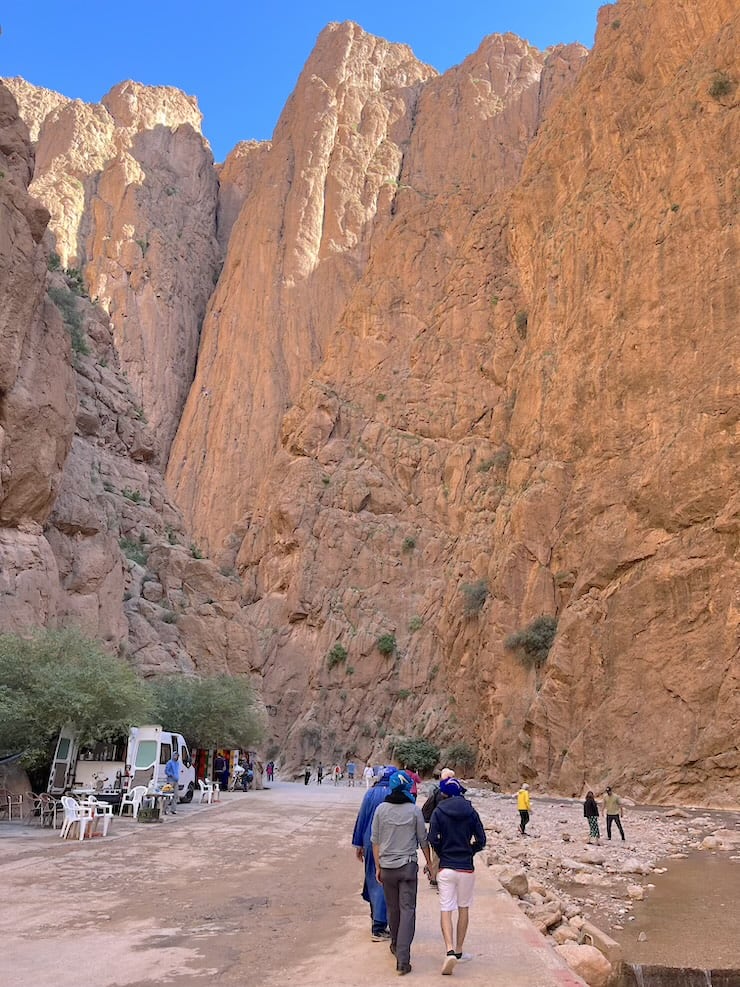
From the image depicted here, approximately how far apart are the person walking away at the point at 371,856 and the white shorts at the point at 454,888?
708mm

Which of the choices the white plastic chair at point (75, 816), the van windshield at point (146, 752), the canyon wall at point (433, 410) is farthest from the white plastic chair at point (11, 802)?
the canyon wall at point (433, 410)

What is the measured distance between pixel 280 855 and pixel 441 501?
4482cm

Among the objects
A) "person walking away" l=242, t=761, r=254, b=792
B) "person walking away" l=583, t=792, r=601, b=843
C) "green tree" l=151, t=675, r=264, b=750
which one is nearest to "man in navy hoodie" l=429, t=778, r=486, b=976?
"person walking away" l=583, t=792, r=601, b=843

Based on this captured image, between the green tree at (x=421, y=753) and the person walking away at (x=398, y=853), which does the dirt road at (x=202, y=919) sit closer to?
the person walking away at (x=398, y=853)

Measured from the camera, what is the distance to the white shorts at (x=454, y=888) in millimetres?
6508

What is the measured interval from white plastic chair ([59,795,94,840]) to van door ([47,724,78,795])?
14.2 feet

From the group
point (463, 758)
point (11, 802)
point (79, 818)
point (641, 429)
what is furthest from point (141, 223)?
point (79, 818)

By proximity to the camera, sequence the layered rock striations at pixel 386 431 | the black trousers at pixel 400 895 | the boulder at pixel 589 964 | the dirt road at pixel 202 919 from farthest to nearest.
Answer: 1. the layered rock striations at pixel 386 431
2. the boulder at pixel 589 964
3. the black trousers at pixel 400 895
4. the dirt road at pixel 202 919

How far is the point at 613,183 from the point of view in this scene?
138 feet

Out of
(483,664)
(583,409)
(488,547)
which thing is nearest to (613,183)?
(583,409)

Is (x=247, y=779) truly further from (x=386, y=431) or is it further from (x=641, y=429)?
(x=386, y=431)

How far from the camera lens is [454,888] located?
6.56m

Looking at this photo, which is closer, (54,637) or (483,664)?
(54,637)

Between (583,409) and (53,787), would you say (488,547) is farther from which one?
(53,787)
